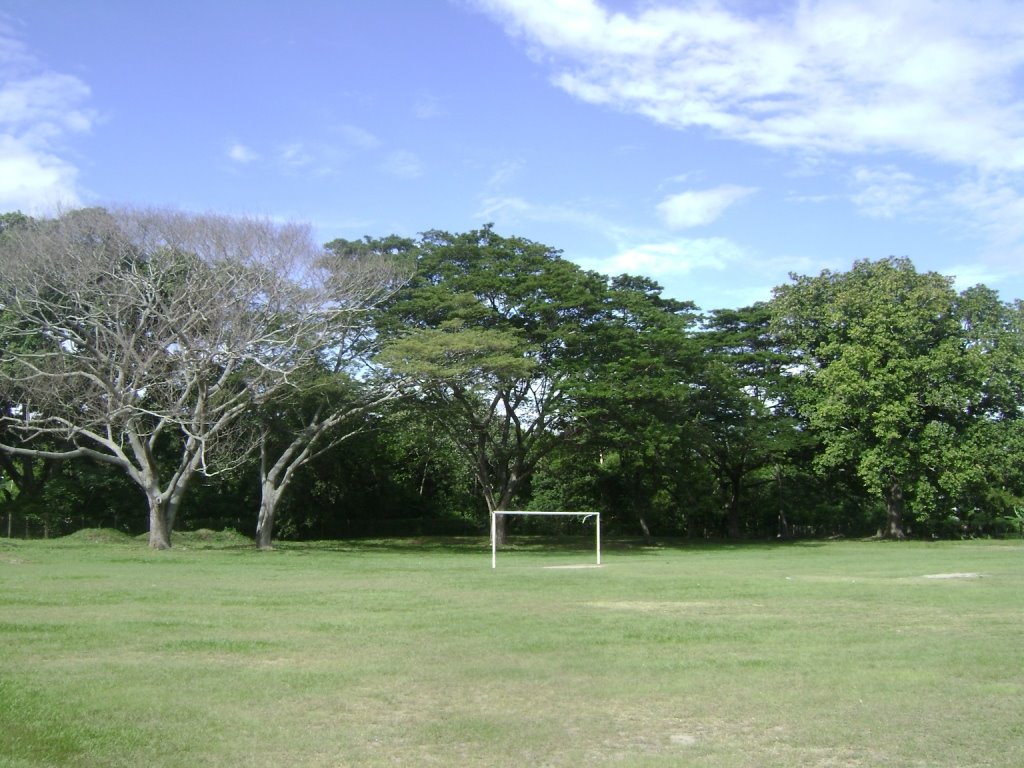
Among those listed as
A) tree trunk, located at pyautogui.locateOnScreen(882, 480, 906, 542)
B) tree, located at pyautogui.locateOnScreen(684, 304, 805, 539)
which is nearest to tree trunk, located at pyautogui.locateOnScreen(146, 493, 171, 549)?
tree, located at pyautogui.locateOnScreen(684, 304, 805, 539)

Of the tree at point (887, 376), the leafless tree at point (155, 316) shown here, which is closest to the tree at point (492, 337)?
the leafless tree at point (155, 316)

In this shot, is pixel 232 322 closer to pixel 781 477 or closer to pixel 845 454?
pixel 845 454

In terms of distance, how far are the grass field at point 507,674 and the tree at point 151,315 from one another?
1272 centimetres

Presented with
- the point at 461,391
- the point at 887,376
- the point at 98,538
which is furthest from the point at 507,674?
the point at 887,376

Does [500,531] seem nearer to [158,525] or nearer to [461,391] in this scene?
[461,391]

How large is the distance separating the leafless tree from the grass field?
12.8 meters

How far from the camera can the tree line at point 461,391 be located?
3120cm

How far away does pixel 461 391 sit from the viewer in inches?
1460

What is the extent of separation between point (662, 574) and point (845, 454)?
24.8 metres

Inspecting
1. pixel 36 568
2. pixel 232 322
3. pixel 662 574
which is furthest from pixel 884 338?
pixel 36 568

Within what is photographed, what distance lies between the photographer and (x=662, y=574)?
945 inches

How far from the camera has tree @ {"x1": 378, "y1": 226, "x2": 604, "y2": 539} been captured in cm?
3394

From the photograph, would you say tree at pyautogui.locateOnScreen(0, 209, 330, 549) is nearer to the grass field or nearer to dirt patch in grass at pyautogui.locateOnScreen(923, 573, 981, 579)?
the grass field

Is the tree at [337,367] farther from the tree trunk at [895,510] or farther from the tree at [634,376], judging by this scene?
the tree trunk at [895,510]
